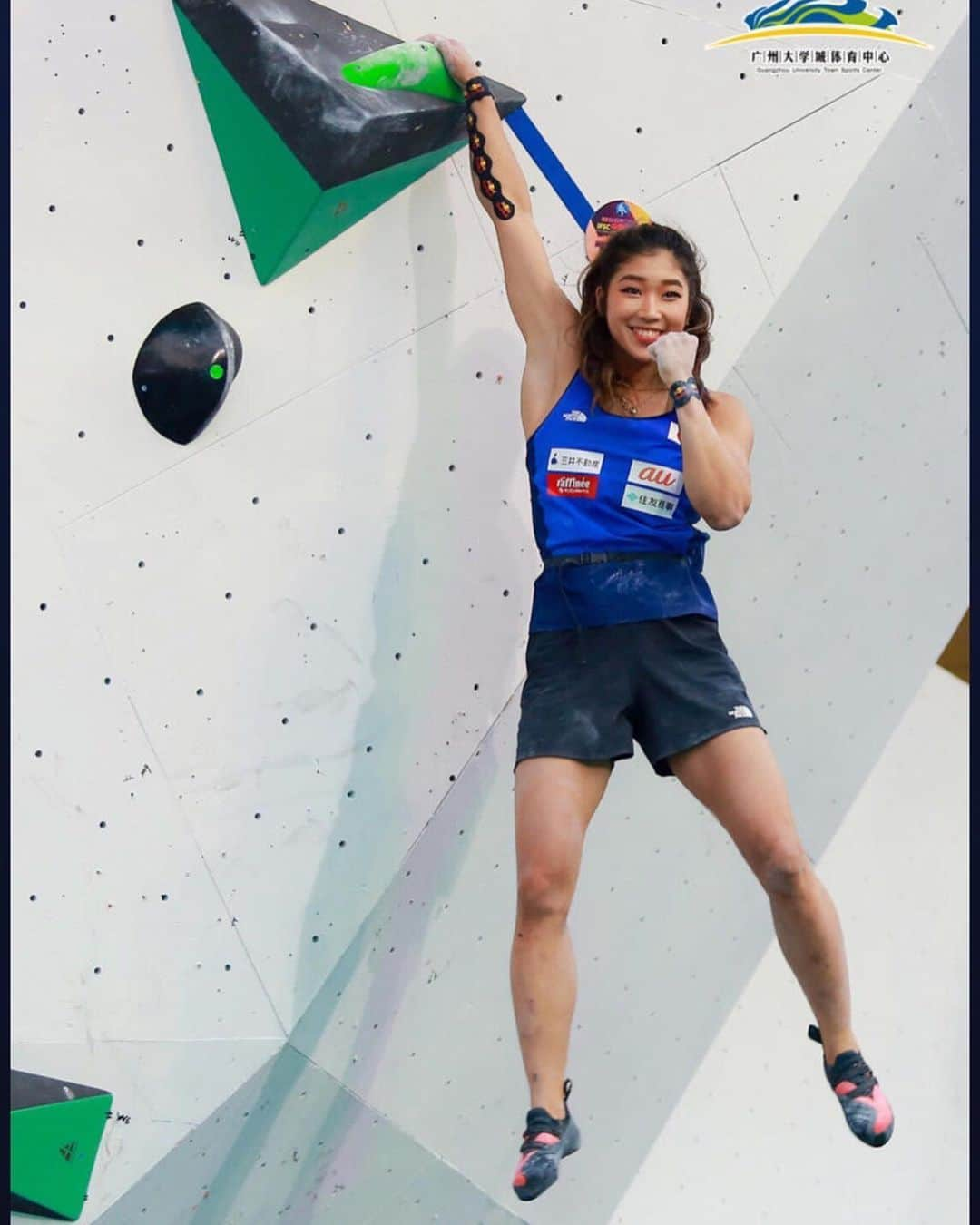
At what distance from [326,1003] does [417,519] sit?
0.79m

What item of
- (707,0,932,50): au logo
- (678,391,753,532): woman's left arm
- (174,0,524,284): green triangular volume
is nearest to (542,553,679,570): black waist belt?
(678,391,753,532): woman's left arm

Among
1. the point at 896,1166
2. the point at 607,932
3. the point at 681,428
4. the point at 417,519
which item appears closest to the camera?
the point at 681,428

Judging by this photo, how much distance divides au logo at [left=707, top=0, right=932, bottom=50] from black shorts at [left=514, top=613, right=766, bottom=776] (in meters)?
1.07

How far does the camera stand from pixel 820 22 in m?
2.81

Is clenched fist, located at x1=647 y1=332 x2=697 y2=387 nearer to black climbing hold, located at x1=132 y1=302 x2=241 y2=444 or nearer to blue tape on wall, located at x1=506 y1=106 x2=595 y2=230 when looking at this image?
blue tape on wall, located at x1=506 y1=106 x2=595 y2=230

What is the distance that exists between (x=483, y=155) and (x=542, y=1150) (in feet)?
4.74

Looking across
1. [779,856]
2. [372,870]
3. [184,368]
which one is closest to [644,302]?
[184,368]

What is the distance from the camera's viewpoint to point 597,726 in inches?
91.7

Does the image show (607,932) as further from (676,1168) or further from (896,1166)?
(896,1166)

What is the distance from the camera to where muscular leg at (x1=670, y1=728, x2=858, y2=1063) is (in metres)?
2.31

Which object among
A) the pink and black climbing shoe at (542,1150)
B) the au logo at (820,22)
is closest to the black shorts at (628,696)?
the pink and black climbing shoe at (542,1150)

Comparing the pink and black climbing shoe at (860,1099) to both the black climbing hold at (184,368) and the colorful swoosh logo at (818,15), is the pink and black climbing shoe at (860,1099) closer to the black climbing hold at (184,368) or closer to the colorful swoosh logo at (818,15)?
the black climbing hold at (184,368)

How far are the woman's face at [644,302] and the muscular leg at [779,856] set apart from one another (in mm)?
578

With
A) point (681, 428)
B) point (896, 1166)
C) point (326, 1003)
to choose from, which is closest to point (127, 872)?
point (326, 1003)
